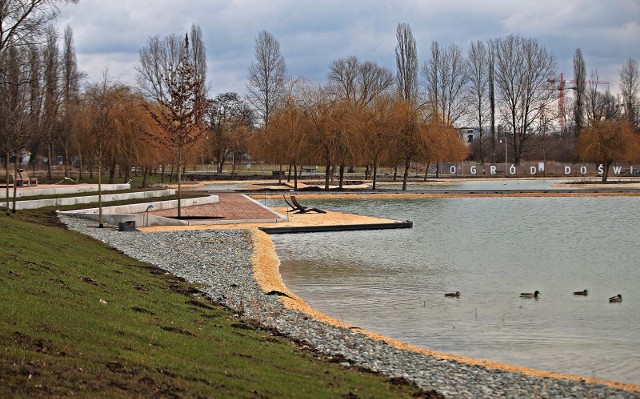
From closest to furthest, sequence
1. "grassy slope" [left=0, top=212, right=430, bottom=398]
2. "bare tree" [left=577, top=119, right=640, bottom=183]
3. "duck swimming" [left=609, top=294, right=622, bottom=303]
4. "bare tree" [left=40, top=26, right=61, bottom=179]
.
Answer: "grassy slope" [left=0, top=212, right=430, bottom=398], "duck swimming" [left=609, top=294, right=622, bottom=303], "bare tree" [left=40, top=26, right=61, bottom=179], "bare tree" [left=577, top=119, right=640, bottom=183]

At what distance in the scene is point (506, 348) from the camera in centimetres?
1037

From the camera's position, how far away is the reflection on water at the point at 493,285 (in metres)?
10.5

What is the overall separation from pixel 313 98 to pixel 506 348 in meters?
40.6

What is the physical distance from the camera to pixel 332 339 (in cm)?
1013

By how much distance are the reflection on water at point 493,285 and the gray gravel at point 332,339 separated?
3.27ft

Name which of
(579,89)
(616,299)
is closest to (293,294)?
(616,299)

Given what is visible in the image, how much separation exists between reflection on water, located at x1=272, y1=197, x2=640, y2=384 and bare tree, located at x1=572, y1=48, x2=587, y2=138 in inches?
2370

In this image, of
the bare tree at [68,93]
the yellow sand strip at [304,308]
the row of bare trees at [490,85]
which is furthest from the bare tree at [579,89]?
the yellow sand strip at [304,308]

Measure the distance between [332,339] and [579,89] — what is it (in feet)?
274

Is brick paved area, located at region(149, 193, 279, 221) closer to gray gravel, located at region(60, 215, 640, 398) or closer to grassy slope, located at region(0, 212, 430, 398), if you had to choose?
gray gravel, located at region(60, 215, 640, 398)

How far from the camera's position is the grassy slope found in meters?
5.96

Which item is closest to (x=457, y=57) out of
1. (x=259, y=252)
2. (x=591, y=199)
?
(x=591, y=199)

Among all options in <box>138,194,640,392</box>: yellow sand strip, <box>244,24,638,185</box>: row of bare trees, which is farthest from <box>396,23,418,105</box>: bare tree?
<box>138,194,640,392</box>: yellow sand strip

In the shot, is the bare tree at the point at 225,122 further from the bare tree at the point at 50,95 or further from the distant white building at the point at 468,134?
the distant white building at the point at 468,134
